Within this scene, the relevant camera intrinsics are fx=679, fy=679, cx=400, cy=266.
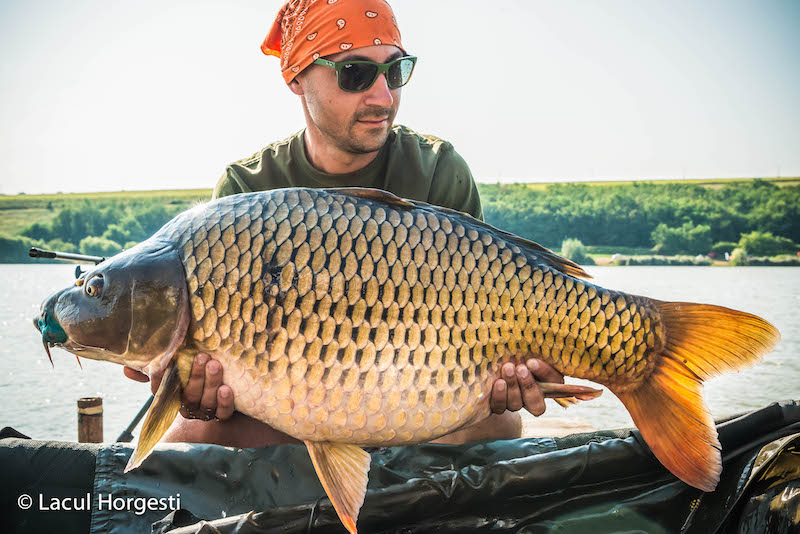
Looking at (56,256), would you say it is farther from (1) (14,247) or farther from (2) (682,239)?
(1) (14,247)

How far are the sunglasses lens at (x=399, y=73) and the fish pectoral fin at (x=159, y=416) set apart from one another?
1034mm

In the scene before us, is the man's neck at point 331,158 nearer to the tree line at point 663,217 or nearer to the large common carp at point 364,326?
the large common carp at point 364,326

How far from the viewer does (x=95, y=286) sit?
4.23ft

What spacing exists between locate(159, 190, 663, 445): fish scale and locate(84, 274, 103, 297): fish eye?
0.57 feet

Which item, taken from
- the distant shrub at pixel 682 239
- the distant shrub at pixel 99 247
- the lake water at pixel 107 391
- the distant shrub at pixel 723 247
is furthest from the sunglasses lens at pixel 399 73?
the distant shrub at pixel 723 247

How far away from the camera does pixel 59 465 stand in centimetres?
144

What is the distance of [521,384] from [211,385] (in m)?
0.62

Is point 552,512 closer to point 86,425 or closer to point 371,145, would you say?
point 371,145

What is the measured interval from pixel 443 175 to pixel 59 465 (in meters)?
1.36

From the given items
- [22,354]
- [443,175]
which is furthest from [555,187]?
[443,175]

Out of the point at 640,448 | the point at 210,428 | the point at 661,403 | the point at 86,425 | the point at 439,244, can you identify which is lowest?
the point at 86,425

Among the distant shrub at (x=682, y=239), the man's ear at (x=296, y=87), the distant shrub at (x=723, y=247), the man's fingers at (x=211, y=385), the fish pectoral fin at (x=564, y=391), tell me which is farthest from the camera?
the distant shrub at (x=682, y=239)

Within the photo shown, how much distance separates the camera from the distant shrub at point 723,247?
33.0 m

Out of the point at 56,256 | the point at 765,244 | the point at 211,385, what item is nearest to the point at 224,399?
the point at 211,385
